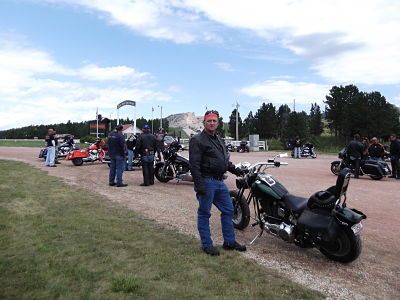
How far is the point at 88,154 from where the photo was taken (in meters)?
19.6

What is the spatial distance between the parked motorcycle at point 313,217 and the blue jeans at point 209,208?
1.80 feet

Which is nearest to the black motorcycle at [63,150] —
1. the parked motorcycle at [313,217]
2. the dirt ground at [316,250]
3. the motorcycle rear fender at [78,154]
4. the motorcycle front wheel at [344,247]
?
the motorcycle rear fender at [78,154]

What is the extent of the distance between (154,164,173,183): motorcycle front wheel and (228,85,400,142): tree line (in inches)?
1796

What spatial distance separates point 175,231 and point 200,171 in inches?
64.5

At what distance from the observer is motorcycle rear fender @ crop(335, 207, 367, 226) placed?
507 centimetres

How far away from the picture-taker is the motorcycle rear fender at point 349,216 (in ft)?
16.6

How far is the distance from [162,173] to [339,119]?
68.2m

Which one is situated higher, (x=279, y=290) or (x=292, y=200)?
(x=292, y=200)

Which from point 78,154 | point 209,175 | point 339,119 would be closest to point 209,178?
point 209,175

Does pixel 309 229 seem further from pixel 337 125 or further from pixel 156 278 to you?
pixel 337 125

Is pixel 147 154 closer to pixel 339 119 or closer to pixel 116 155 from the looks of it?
pixel 116 155

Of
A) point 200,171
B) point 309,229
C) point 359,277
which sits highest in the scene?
point 200,171

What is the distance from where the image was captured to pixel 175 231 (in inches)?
268

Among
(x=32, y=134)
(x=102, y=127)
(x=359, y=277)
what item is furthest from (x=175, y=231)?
(x=32, y=134)
